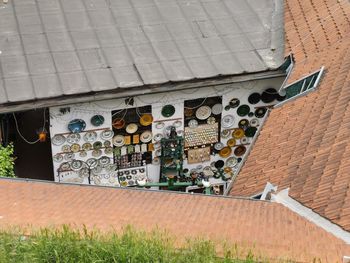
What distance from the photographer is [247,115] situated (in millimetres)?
12469

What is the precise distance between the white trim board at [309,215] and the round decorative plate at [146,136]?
4.63 metres

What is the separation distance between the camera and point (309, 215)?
716 cm

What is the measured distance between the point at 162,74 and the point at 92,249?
578cm

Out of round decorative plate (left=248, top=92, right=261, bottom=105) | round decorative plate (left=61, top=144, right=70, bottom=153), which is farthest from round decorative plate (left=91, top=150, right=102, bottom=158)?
round decorative plate (left=248, top=92, right=261, bottom=105)

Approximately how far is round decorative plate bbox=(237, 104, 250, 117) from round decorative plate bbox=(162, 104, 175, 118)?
159 cm

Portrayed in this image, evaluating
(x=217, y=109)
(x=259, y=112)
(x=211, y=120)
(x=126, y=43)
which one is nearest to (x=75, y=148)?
(x=126, y=43)

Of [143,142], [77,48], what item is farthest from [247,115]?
[77,48]

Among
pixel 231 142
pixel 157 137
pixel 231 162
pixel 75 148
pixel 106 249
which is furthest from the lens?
pixel 231 162

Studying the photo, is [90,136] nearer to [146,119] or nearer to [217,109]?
[146,119]

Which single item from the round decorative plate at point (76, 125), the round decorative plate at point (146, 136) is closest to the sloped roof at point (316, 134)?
the round decorative plate at point (146, 136)

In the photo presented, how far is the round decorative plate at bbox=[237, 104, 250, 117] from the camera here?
12.3 m

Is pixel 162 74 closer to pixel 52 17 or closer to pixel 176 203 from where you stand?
pixel 52 17

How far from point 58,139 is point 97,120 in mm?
892

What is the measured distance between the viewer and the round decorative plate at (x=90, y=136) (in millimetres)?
11398
